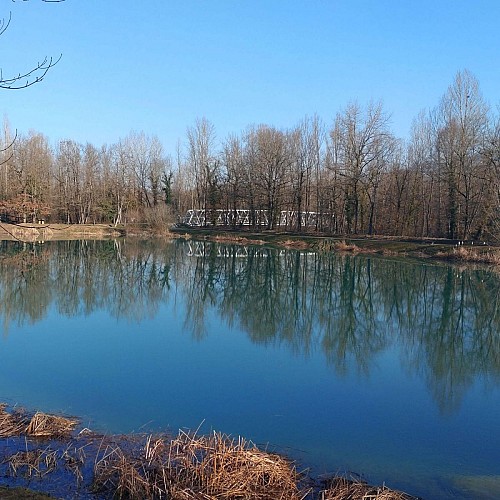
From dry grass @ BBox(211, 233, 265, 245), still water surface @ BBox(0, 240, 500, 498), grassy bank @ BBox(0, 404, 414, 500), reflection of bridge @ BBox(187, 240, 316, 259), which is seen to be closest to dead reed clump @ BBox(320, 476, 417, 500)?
grassy bank @ BBox(0, 404, 414, 500)

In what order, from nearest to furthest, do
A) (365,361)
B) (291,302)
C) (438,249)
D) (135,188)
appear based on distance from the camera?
(365,361) < (291,302) < (438,249) < (135,188)

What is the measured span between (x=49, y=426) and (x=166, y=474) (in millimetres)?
1844

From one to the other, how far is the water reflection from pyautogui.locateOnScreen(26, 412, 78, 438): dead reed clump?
4.71 m

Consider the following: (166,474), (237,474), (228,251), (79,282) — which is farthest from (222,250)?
(237,474)

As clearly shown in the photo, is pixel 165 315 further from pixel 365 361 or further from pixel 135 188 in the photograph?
pixel 135 188

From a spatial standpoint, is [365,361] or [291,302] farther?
[291,302]

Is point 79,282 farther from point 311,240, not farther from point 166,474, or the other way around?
point 311,240

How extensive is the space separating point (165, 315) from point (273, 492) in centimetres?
935

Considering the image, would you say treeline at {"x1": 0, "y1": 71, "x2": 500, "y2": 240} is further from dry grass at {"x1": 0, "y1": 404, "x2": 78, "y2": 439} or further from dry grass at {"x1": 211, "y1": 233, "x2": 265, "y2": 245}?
dry grass at {"x1": 0, "y1": 404, "x2": 78, "y2": 439}

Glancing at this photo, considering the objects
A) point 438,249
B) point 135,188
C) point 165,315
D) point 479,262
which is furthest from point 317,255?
point 135,188

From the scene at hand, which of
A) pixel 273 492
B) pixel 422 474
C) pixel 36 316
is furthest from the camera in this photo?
pixel 36 316

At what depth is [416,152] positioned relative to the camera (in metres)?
38.5

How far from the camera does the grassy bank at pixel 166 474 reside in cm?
435

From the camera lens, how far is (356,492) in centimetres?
448
